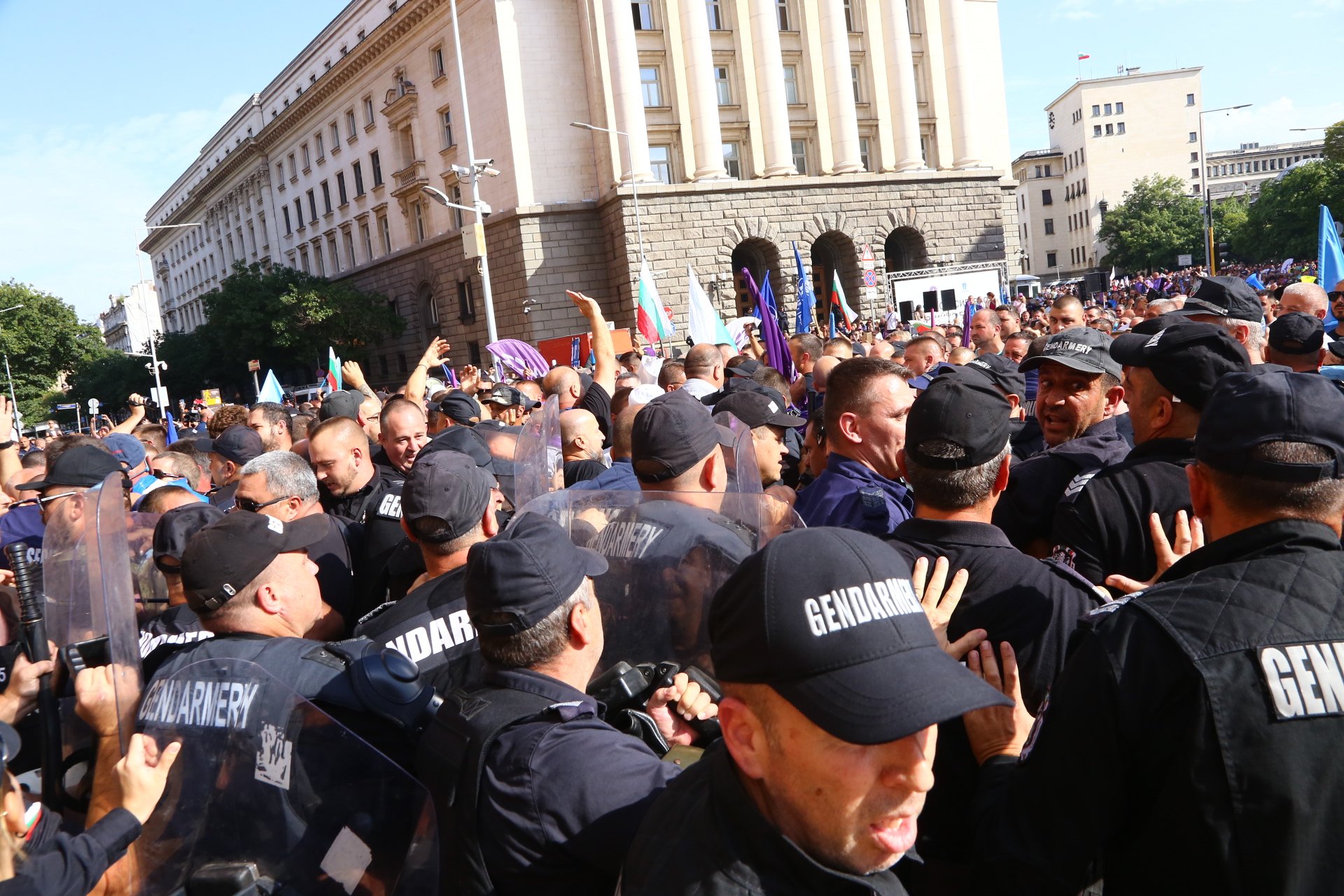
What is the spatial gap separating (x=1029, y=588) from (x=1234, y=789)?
0.63 metres

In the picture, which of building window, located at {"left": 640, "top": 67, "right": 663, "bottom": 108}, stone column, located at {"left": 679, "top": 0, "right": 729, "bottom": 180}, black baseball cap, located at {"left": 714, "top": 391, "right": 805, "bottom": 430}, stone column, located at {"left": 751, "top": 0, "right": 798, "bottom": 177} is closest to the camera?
black baseball cap, located at {"left": 714, "top": 391, "right": 805, "bottom": 430}

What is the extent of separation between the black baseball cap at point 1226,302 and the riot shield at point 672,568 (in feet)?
12.1

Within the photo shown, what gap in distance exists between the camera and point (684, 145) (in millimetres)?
34125

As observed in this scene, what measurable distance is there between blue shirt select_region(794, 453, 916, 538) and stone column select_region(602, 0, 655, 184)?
97.6ft

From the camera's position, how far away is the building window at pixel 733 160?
35.5 metres

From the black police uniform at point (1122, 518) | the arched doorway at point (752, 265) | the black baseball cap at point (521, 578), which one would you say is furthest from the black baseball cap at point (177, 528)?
the arched doorway at point (752, 265)

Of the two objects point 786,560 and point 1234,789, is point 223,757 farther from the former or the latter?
point 1234,789

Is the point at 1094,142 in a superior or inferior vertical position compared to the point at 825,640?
superior

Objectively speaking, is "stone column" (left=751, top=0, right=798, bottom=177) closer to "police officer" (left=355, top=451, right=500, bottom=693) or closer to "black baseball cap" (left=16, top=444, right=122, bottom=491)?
"black baseball cap" (left=16, top=444, right=122, bottom=491)

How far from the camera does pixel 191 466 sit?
19.6 feet

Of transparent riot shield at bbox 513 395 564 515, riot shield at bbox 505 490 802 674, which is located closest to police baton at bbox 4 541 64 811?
riot shield at bbox 505 490 802 674

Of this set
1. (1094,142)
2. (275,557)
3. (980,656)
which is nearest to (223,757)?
(275,557)

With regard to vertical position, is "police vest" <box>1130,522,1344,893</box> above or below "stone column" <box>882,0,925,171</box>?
below

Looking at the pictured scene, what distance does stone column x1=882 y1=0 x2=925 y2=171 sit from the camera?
36.1 m
